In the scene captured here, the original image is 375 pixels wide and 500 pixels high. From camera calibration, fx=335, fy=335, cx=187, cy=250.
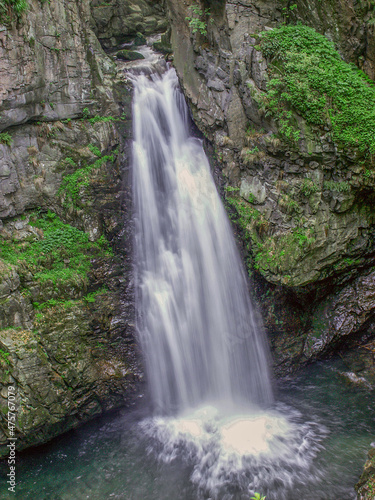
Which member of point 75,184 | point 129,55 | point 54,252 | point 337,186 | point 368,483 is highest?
point 129,55

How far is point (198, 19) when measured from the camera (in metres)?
9.23

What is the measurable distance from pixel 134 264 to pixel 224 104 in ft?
16.0

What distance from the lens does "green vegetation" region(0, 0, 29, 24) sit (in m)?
7.40

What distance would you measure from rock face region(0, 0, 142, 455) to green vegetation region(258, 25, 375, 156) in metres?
4.42

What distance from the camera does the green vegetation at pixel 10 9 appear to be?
7402mm

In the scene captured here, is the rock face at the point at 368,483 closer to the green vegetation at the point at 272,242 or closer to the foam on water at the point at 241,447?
the foam on water at the point at 241,447

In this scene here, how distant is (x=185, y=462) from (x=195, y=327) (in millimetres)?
2961

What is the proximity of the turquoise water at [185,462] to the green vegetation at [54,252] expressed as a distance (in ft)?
10.7

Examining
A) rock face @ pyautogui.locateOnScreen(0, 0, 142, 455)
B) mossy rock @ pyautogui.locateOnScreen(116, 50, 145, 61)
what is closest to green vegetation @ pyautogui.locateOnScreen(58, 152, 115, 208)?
rock face @ pyautogui.locateOnScreen(0, 0, 142, 455)

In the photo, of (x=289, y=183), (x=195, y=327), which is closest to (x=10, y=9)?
(x=289, y=183)

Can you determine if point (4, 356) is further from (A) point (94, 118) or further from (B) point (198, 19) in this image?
(B) point (198, 19)

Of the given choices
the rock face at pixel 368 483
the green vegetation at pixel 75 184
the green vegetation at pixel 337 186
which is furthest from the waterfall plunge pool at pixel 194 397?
the green vegetation at pixel 337 186

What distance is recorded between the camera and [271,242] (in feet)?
26.1

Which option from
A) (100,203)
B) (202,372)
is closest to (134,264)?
(100,203)
